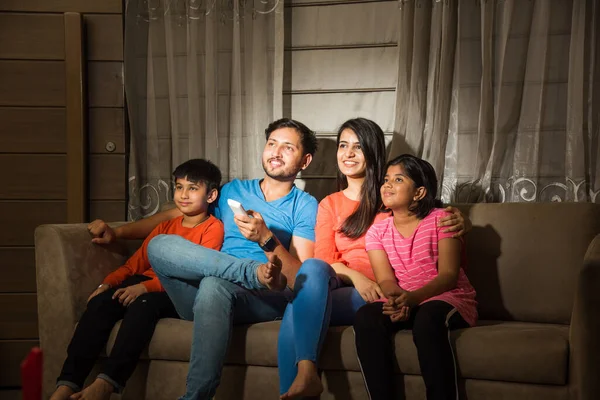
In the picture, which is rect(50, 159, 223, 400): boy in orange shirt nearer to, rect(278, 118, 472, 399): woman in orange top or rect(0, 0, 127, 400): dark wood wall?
rect(278, 118, 472, 399): woman in orange top

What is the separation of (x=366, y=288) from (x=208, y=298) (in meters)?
0.47

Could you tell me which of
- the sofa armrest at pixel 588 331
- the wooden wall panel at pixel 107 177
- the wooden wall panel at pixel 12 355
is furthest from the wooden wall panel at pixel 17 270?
the sofa armrest at pixel 588 331

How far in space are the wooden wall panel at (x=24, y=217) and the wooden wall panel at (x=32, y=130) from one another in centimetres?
23

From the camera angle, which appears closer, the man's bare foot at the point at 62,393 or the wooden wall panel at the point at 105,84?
the man's bare foot at the point at 62,393

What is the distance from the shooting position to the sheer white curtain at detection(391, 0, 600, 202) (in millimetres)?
2326

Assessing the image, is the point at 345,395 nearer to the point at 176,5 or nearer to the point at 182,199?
the point at 182,199

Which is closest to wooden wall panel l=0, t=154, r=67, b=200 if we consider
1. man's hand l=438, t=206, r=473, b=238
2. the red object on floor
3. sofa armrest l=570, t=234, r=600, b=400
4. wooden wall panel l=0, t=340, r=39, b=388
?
wooden wall panel l=0, t=340, r=39, b=388

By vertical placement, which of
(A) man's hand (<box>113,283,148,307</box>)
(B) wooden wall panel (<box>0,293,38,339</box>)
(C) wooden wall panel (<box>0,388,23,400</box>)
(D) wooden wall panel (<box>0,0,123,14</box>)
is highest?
(D) wooden wall panel (<box>0,0,123,14</box>)

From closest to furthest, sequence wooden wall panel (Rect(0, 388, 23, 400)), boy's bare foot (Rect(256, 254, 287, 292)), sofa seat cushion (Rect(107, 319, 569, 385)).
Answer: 1. sofa seat cushion (Rect(107, 319, 569, 385))
2. boy's bare foot (Rect(256, 254, 287, 292))
3. wooden wall panel (Rect(0, 388, 23, 400))

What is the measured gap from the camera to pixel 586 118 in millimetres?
2328

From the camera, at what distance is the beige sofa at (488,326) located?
5.49 ft

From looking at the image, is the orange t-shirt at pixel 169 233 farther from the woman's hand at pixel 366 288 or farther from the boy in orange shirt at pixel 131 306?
the woman's hand at pixel 366 288

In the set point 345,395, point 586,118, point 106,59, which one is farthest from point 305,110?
point 345,395

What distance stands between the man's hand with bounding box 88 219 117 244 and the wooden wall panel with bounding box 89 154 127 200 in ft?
Result: 2.01
